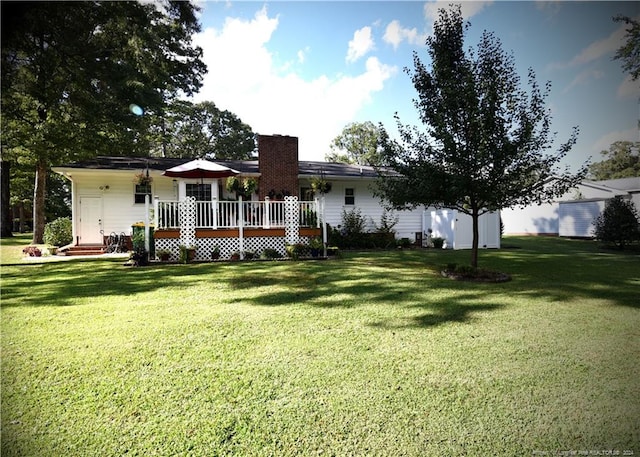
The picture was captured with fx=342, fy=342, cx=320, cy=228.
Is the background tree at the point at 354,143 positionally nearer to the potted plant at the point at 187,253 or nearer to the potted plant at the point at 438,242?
the potted plant at the point at 438,242

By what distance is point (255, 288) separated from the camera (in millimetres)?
6699

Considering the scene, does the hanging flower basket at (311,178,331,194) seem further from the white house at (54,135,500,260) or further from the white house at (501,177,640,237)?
the white house at (501,177,640,237)

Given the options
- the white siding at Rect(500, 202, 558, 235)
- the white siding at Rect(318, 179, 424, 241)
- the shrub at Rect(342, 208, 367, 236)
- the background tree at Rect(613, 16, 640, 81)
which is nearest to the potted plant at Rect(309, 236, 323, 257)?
the shrub at Rect(342, 208, 367, 236)

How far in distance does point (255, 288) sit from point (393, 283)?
286 centimetres

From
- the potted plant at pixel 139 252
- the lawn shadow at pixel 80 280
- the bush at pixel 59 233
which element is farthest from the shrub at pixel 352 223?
the bush at pixel 59 233

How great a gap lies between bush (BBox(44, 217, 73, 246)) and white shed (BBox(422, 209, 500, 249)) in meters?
16.7

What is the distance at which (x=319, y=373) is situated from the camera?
306 cm

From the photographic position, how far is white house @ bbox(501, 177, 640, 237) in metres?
21.4

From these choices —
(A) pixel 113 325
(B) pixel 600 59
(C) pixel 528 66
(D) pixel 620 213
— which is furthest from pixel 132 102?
(D) pixel 620 213

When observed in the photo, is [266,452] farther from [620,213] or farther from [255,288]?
[620,213]

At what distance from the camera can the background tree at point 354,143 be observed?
4434 centimetres

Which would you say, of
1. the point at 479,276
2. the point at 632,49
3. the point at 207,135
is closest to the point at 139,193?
the point at 479,276

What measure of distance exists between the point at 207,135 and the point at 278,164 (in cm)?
2640

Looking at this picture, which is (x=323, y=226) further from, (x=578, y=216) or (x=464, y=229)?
(x=578, y=216)
